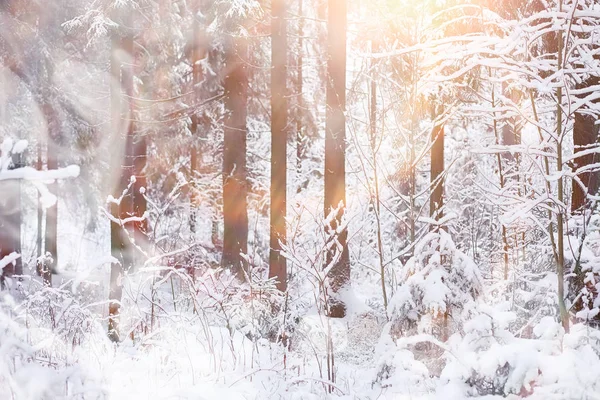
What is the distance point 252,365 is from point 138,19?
9.63 m

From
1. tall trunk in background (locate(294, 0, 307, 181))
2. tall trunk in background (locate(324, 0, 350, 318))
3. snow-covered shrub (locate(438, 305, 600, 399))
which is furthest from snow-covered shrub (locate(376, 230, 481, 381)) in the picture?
tall trunk in background (locate(294, 0, 307, 181))

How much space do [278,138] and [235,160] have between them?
2500mm

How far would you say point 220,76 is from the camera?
14.6m

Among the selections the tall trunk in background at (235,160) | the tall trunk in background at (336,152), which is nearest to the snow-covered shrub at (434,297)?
the tall trunk in background at (336,152)

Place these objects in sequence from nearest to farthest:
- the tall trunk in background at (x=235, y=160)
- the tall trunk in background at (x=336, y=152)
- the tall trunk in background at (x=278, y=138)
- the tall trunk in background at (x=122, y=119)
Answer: the tall trunk in background at (x=336, y=152), the tall trunk in background at (x=122, y=119), the tall trunk in background at (x=278, y=138), the tall trunk in background at (x=235, y=160)

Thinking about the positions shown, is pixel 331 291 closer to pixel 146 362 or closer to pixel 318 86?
pixel 146 362

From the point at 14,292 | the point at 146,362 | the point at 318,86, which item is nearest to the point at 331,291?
the point at 146,362

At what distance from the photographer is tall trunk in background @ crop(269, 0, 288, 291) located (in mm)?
11672

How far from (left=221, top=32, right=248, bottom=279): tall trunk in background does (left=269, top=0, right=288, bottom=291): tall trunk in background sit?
184 cm

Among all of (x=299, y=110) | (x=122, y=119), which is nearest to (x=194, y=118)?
(x=299, y=110)

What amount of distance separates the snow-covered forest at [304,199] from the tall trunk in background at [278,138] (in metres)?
0.05

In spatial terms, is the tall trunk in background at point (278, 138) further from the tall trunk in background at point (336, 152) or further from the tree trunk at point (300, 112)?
the tree trunk at point (300, 112)

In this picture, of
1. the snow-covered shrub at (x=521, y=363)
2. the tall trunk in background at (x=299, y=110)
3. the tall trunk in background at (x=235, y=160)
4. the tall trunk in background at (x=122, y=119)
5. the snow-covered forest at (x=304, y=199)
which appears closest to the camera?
the snow-covered shrub at (x=521, y=363)

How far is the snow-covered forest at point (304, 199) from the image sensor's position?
4.32 meters
